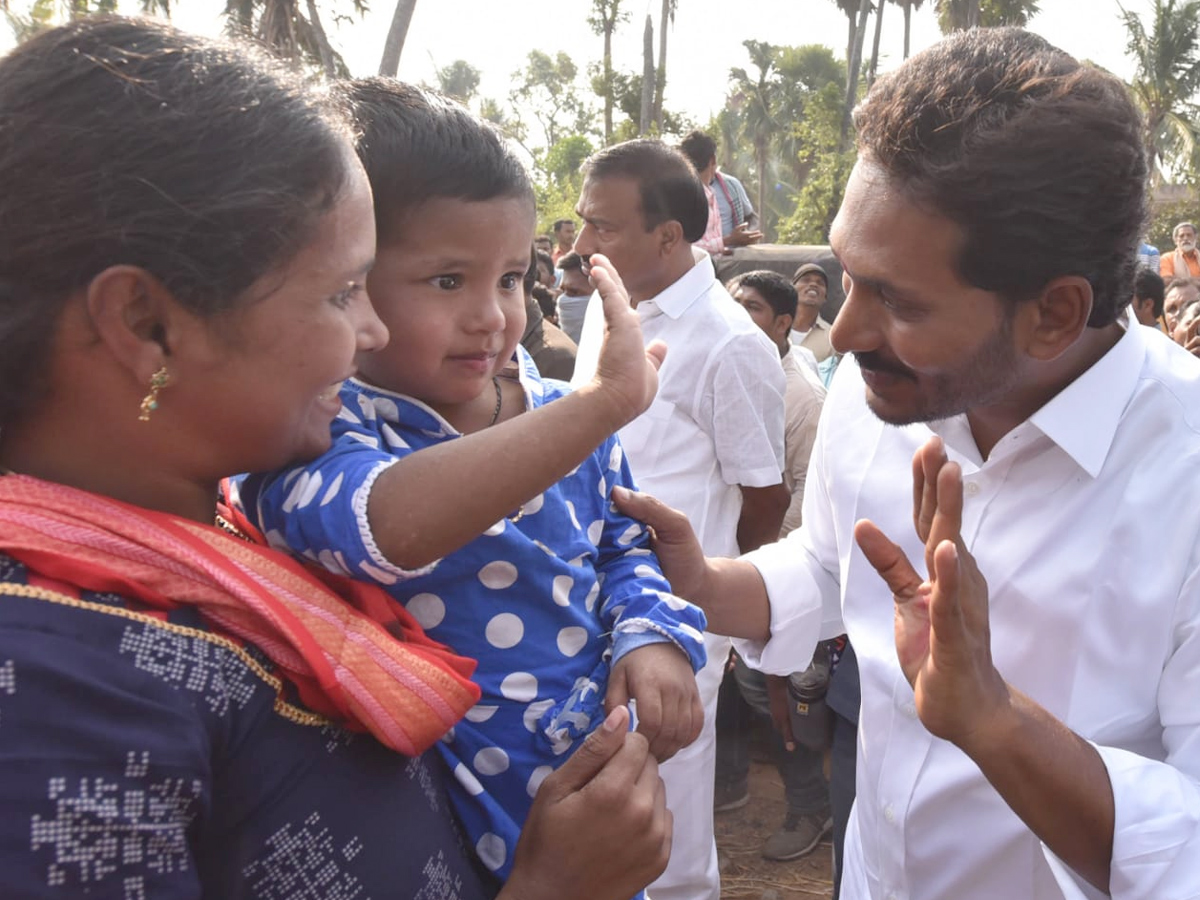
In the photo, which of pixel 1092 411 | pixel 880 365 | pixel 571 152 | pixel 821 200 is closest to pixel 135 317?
→ pixel 880 365

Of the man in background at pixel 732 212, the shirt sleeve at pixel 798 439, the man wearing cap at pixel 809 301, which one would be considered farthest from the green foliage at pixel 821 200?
the shirt sleeve at pixel 798 439

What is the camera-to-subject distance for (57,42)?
99 centimetres

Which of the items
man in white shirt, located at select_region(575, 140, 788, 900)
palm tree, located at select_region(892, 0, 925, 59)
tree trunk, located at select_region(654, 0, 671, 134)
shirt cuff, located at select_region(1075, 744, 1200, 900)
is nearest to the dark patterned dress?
shirt cuff, located at select_region(1075, 744, 1200, 900)

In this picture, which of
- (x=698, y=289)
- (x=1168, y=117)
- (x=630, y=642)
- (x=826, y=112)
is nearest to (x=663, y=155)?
(x=698, y=289)

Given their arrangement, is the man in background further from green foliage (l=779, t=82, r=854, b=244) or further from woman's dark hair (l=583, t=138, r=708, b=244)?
green foliage (l=779, t=82, r=854, b=244)

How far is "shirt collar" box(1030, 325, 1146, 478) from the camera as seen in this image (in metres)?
1.64

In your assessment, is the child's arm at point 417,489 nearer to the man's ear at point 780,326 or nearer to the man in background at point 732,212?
the man's ear at point 780,326

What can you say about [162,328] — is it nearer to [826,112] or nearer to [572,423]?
[572,423]

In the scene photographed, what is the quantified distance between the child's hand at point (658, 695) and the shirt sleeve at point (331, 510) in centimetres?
43

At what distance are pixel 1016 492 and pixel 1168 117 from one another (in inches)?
1264

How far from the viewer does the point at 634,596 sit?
160cm

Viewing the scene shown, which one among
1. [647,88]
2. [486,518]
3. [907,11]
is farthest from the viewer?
[907,11]

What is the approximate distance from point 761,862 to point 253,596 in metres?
4.27

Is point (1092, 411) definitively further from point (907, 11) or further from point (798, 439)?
point (907, 11)
